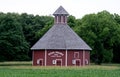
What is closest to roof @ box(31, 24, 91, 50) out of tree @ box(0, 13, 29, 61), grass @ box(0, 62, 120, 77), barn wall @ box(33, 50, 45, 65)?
barn wall @ box(33, 50, 45, 65)

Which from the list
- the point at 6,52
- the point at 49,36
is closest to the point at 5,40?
the point at 6,52

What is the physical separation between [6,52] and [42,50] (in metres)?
10.7

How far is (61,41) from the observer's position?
3866 inches

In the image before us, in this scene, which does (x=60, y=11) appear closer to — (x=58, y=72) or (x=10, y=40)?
(x=10, y=40)

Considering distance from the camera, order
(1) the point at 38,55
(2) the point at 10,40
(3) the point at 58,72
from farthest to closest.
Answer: (2) the point at 10,40, (1) the point at 38,55, (3) the point at 58,72

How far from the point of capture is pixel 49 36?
9919cm

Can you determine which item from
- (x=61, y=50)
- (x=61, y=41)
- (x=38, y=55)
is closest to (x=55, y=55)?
(x=61, y=50)

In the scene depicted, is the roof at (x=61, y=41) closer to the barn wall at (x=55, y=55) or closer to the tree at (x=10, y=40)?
the barn wall at (x=55, y=55)

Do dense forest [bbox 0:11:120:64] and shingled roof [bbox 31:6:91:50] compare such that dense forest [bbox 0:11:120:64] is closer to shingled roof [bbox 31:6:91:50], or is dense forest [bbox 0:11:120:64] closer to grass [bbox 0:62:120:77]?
shingled roof [bbox 31:6:91:50]

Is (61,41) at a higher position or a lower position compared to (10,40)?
lower

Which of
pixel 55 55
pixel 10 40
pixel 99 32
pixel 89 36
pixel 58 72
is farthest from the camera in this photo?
pixel 99 32

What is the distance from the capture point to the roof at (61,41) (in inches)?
3821

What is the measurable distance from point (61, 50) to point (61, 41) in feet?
7.29

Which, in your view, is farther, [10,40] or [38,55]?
[10,40]
